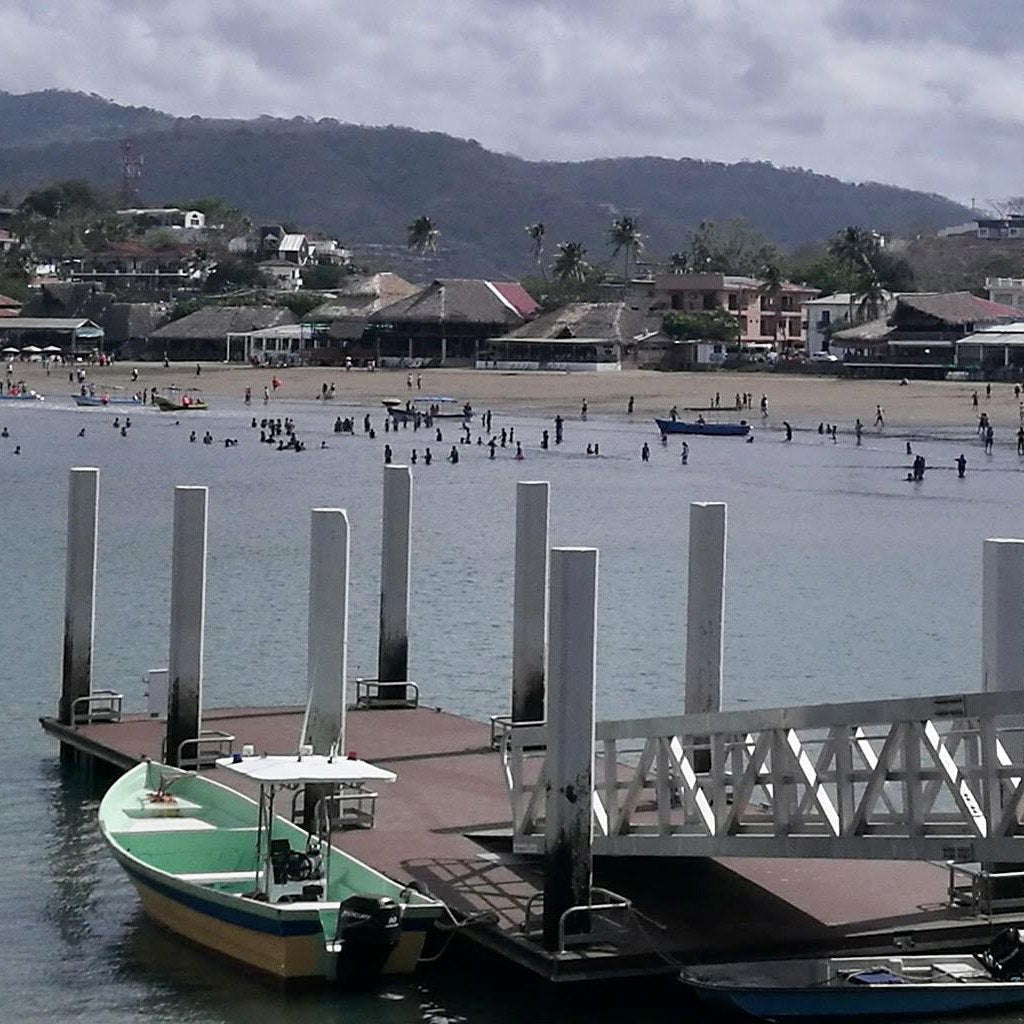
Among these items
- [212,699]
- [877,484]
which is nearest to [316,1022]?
[212,699]

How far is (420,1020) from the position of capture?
15594 mm

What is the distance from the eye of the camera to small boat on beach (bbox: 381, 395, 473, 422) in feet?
359

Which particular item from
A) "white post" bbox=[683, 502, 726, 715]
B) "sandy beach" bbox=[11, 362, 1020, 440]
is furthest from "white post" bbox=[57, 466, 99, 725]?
"sandy beach" bbox=[11, 362, 1020, 440]

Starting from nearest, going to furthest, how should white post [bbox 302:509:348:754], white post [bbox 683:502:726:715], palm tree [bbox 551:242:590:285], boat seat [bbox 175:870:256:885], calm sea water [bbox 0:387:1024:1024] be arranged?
boat seat [bbox 175:870:256:885] → calm sea water [bbox 0:387:1024:1024] → white post [bbox 302:509:348:754] → white post [bbox 683:502:726:715] → palm tree [bbox 551:242:590:285]

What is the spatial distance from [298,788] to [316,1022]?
2.41 meters

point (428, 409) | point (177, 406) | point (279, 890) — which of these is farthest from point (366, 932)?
point (177, 406)

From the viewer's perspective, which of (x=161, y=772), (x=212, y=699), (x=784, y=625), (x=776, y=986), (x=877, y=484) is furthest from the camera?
(x=877, y=484)

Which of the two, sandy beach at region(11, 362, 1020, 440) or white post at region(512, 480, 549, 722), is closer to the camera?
white post at region(512, 480, 549, 722)

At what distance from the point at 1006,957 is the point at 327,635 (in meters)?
6.82

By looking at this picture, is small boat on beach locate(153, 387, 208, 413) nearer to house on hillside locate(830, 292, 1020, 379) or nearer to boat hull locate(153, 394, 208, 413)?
boat hull locate(153, 394, 208, 413)

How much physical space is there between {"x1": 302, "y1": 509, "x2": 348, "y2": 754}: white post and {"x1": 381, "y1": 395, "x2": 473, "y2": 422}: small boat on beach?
8899cm

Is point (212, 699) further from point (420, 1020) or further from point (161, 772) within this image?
point (420, 1020)

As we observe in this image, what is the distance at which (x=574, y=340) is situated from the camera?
137875mm

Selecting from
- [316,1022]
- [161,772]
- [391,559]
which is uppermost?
[391,559]
